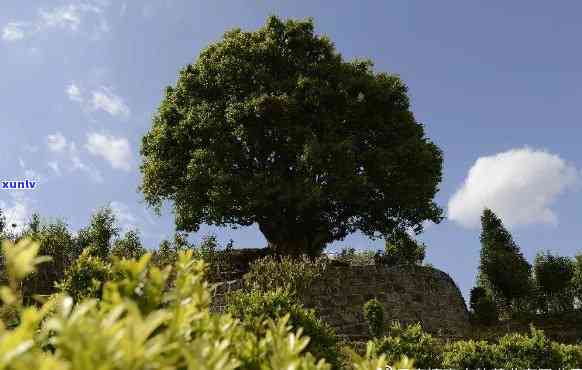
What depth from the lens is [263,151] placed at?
33.4 m

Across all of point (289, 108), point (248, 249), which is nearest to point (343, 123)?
point (289, 108)

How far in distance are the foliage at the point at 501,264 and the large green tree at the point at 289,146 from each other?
877cm

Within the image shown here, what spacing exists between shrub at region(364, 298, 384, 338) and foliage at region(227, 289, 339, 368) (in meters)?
12.3

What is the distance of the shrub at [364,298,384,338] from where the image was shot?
80.9ft

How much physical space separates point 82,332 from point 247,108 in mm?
30048

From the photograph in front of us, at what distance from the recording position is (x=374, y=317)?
24.6 meters

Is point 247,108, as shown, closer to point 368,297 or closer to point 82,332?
point 368,297

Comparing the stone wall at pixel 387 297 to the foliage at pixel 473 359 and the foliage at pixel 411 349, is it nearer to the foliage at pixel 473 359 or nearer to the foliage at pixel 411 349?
the foliage at pixel 411 349

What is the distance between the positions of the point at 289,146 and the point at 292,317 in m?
21.4

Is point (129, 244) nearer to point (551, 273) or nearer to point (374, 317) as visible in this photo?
point (374, 317)

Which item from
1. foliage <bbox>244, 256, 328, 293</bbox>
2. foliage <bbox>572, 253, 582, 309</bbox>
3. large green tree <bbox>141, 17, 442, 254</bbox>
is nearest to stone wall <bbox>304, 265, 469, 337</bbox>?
foliage <bbox>244, 256, 328, 293</bbox>

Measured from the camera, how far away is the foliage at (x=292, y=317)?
10.1 m

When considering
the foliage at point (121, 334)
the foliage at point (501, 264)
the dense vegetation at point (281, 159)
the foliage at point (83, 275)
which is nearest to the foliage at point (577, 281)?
the foliage at point (501, 264)

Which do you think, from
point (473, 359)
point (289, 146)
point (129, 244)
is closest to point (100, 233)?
point (129, 244)
